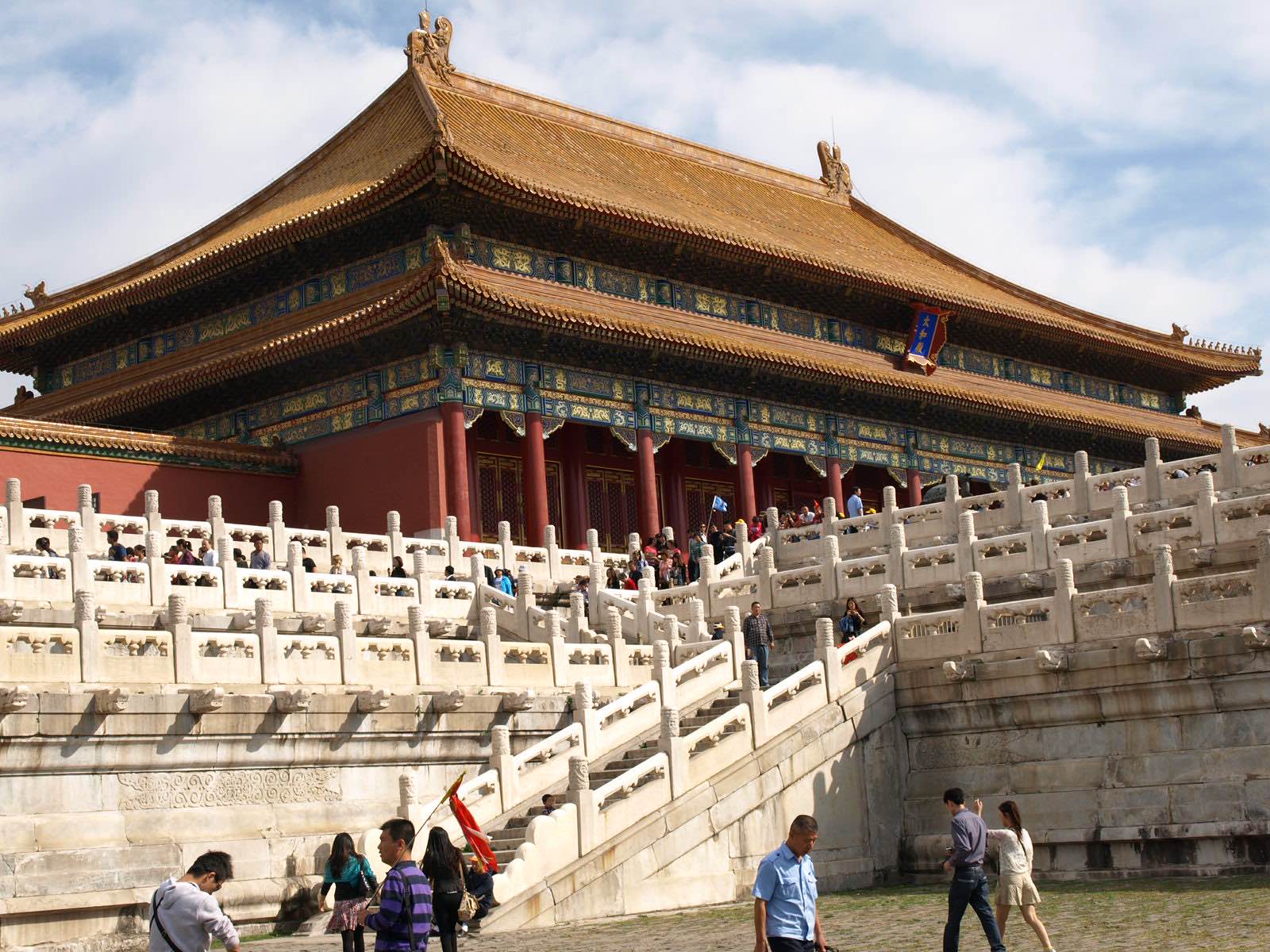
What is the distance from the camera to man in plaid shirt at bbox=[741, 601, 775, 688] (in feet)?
72.9

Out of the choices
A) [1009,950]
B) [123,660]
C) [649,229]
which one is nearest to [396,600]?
Result: [123,660]

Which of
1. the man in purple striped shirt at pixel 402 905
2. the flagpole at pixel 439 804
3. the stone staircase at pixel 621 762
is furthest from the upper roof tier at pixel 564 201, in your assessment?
the man in purple striped shirt at pixel 402 905

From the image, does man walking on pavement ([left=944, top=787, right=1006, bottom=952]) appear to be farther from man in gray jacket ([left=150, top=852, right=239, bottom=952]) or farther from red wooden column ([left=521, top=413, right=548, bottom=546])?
red wooden column ([left=521, top=413, right=548, bottom=546])

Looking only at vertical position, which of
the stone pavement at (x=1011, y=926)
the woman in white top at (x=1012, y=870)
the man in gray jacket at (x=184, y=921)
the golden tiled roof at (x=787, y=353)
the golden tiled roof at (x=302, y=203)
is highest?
the golden tiled roof at (x=302, y=203)

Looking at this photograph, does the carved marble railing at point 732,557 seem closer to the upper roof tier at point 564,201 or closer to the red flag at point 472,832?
the red flag at point 472,832

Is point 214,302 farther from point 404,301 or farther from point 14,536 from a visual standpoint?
point 14,536

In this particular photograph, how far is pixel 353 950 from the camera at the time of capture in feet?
45.8

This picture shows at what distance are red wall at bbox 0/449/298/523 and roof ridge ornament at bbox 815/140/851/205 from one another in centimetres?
2108

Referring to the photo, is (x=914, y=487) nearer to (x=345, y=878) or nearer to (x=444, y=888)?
(x=345, y=878)

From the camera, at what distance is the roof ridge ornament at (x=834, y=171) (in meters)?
50.9

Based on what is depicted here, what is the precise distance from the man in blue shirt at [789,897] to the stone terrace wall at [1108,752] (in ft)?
30.5

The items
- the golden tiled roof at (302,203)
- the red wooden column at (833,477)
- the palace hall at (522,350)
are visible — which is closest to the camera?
the palace hall at (522,350)

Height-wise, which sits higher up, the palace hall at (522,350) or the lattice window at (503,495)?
the palace hall at (522,350)

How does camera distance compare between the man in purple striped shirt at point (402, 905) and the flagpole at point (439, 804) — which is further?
the flagpole at point (439, 804)
